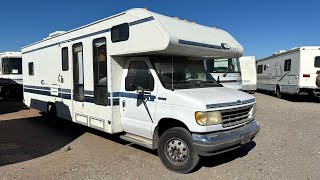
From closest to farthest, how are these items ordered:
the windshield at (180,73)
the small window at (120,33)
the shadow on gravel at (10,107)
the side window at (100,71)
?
the windshield at (180,73) → the small window at (120,33) → the side window at (100,71) → the shadow on gravel at (10,107)

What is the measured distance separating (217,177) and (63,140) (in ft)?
14.6

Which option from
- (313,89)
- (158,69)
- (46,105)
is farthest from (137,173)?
(313,89)

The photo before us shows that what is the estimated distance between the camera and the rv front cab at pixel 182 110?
5.21 metres

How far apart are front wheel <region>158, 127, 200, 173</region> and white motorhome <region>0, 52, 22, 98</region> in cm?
1579

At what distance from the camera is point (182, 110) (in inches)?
211

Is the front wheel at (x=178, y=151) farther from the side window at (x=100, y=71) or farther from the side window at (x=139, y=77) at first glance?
the side window at (x=100, y=71)

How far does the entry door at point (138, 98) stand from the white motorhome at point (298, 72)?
40.5ft

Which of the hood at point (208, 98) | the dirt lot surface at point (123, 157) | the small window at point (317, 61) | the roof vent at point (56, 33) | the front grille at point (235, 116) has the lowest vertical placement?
the dirt lot surface at point (123, 157)

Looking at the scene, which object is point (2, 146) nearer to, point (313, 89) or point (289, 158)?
point (289, 158)

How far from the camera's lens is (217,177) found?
5320mm

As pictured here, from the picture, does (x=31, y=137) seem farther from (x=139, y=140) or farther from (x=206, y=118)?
(x=206, y=118)

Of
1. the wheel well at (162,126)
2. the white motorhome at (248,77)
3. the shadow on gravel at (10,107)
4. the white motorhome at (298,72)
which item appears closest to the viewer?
the wheel well at (162,126)

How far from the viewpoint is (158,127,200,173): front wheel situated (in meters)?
5.37

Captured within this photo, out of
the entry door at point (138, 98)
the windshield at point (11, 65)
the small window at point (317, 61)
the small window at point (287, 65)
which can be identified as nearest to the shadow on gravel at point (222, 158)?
the entry door at point (138, 98)
